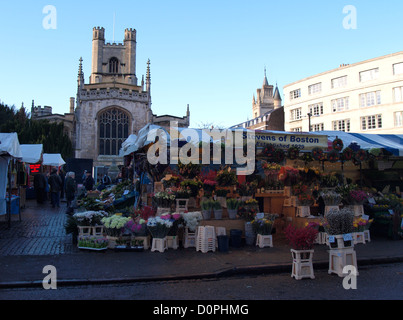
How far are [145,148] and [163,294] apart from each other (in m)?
6.21

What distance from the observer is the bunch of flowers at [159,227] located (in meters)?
7.80

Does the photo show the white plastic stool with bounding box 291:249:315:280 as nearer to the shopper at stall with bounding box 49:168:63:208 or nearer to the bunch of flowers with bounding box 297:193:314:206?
the bunch of flowers with bounding box 297:193:314:206

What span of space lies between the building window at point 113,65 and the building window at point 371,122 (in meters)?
37.0

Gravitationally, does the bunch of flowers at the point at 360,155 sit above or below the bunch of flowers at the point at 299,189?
above

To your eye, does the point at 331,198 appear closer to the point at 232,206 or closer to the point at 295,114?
the point at 232,206

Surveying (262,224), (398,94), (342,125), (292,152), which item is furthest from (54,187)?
(342,125)

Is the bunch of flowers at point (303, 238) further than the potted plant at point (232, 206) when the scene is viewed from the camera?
No

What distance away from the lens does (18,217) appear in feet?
41.7

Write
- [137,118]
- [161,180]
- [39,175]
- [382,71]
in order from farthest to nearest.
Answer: [137,118] → [382,71] → [39,175] → [161,180]

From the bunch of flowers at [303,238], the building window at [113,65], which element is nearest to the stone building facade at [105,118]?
the building window at [113,65]

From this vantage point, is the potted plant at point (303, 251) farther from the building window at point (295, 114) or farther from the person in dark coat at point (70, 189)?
the building window at point (295, 114)
